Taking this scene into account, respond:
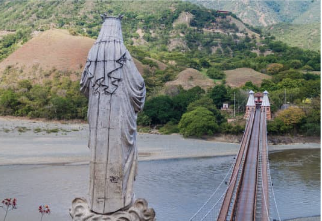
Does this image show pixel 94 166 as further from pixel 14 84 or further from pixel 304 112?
pixel 14 84

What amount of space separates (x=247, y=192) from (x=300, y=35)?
97.0 m

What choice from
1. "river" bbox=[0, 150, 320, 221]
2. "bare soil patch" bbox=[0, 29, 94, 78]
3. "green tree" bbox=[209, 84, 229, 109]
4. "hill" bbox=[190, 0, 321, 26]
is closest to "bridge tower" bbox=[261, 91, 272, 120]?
"green tree" bbox=[209, 84, 229, 109]

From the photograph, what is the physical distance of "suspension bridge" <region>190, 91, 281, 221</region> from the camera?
12.8 metres

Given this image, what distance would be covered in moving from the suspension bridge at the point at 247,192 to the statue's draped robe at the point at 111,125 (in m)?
6.89

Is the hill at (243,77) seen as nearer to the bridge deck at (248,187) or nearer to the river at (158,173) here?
the river at (158,173)

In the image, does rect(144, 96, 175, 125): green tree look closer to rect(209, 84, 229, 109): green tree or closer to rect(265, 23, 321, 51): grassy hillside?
rect(209, 84, 229, 109): green tree

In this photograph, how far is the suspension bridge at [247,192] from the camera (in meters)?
12.8

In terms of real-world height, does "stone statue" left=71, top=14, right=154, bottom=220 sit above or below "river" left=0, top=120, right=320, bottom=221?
above

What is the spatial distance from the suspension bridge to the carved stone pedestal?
22.4ft

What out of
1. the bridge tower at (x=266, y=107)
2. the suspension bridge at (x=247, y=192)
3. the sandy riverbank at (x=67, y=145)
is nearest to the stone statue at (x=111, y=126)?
the suspension bridge at (x=247, y=192)

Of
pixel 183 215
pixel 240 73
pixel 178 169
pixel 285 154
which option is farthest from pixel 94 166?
pixel 240 73

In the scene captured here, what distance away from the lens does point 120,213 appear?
484 cm

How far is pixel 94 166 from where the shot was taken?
494 cm

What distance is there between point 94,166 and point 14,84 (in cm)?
4961
